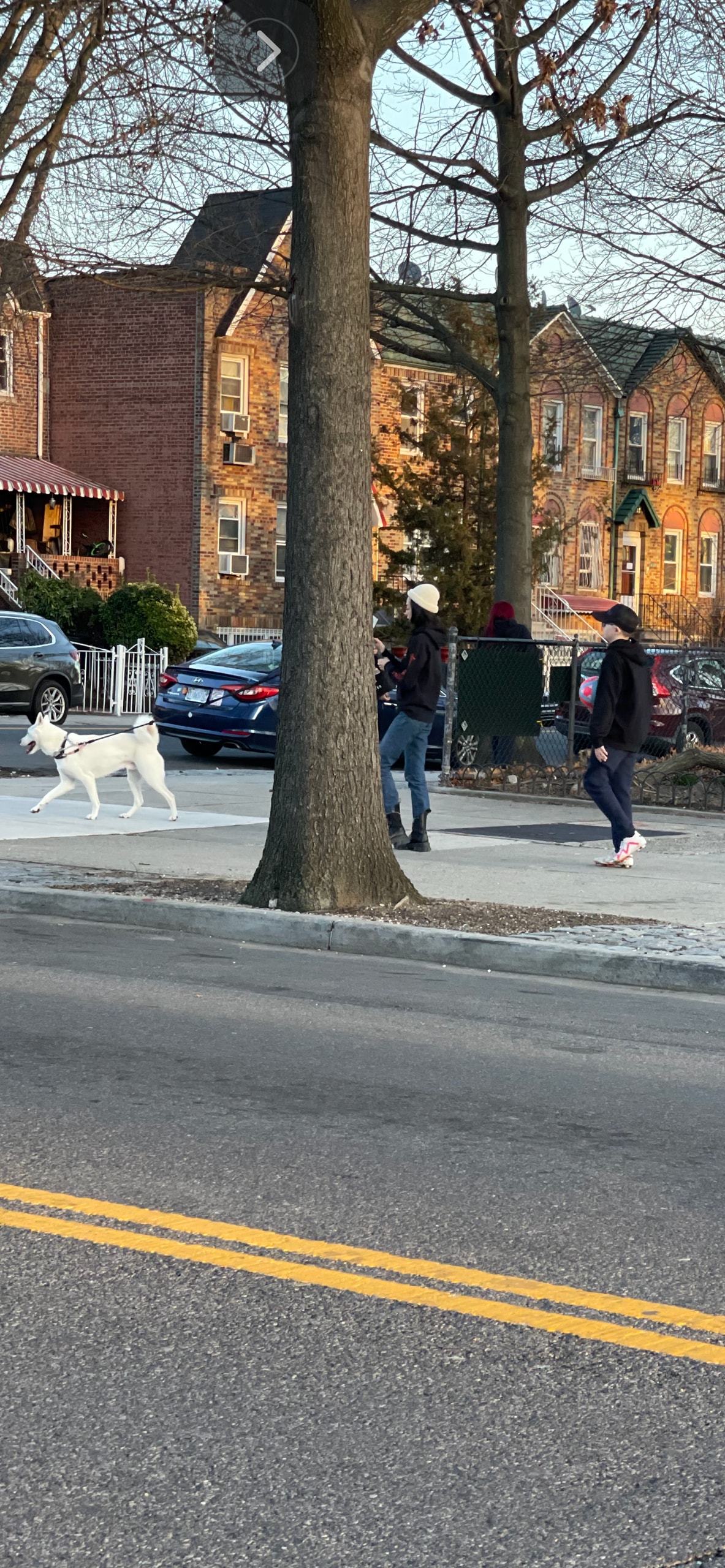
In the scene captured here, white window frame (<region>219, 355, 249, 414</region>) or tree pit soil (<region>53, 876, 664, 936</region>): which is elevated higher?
white window frame (<region>219, 355, 249, 414</region>)

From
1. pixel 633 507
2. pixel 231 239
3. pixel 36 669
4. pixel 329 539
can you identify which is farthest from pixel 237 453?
pixel 329 539

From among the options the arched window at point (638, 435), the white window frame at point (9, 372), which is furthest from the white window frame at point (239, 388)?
the arched window at point (638, 435)

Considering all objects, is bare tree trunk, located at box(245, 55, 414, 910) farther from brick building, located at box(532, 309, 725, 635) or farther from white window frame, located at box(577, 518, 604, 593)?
white window frame, located at box(577, 518, 604, 593)

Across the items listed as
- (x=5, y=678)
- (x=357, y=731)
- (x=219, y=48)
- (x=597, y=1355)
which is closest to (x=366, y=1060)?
(x=597, y=1355)

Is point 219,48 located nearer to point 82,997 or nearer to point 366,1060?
point 82,997

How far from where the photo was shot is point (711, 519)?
5950 centimetres

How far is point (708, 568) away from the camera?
59281 millimetres

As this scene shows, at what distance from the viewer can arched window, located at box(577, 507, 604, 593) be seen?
179 feet

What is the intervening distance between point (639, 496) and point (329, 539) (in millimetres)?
46143

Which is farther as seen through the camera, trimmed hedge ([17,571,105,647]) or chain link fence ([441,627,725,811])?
trimmed hedge ([17,571,105,647])

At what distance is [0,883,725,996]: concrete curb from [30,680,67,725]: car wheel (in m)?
15.3

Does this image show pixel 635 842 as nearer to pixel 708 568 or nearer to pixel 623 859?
pixel 623 859

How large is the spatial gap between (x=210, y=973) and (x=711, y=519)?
52.5 m

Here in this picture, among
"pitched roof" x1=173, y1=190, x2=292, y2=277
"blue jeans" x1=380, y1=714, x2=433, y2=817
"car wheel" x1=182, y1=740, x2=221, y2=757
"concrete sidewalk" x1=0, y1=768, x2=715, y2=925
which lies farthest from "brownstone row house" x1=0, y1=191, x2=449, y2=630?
"blue jeans" x1=380, y1=714, x2=433, y2=817
